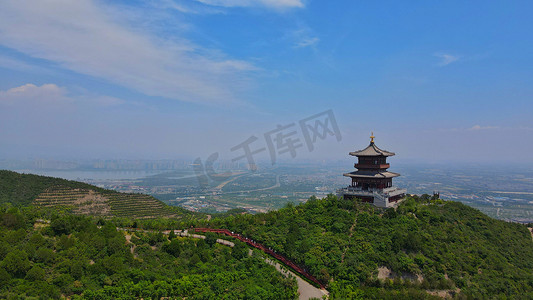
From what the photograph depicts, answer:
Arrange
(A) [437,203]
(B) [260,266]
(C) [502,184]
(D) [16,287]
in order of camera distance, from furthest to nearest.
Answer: (C) [502,184] → (A) [437,203] → (B) [260,266] → (D) [16,287]

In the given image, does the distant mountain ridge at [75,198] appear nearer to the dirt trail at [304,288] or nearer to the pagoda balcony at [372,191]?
the dirt trail at [304,288]

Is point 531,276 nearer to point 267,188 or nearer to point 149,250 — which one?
point 149,250

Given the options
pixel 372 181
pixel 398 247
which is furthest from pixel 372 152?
pixel 398 247

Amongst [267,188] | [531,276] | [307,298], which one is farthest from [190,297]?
[267,188]

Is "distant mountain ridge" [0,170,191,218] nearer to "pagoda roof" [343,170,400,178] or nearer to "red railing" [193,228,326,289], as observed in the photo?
"red railing" [193,228,326,289]

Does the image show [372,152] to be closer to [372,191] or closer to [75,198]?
[372,191]

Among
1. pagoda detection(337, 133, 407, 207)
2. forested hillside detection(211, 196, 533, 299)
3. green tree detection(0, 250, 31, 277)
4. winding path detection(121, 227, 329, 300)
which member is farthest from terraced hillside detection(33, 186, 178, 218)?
pagoda detection(337, 133, 407, 207)
